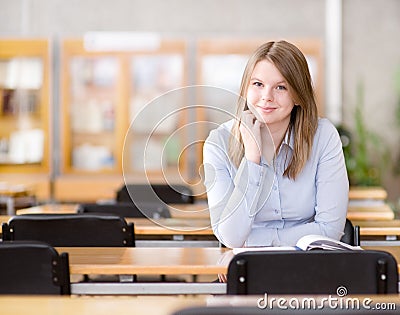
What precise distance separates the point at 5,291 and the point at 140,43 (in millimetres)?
6454

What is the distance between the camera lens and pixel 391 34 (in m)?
8.95

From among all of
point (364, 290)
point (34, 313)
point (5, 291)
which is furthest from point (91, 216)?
point (34, 313)

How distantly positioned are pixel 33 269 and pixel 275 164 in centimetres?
104

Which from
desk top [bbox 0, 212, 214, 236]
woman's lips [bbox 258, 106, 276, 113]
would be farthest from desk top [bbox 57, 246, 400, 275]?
desk top [bbox 0, 212, 214, 236]

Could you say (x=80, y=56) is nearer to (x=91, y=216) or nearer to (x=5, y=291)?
(x=91, y=216)

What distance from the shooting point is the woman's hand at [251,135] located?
3094mm

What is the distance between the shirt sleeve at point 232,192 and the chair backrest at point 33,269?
651mm

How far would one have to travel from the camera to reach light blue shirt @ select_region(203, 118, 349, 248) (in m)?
3.05

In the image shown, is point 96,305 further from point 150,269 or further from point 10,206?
point 10,206

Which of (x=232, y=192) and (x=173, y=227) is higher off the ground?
(x=232, y=192)

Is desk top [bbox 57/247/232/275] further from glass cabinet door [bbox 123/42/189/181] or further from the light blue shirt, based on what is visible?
glass cabinet door [bbox 123/42/189/181]

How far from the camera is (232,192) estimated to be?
3113 millimetres

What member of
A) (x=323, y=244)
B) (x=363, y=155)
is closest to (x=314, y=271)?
(x=323, y=244)

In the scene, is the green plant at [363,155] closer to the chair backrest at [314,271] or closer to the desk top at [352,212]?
the desk top at [352,212]
